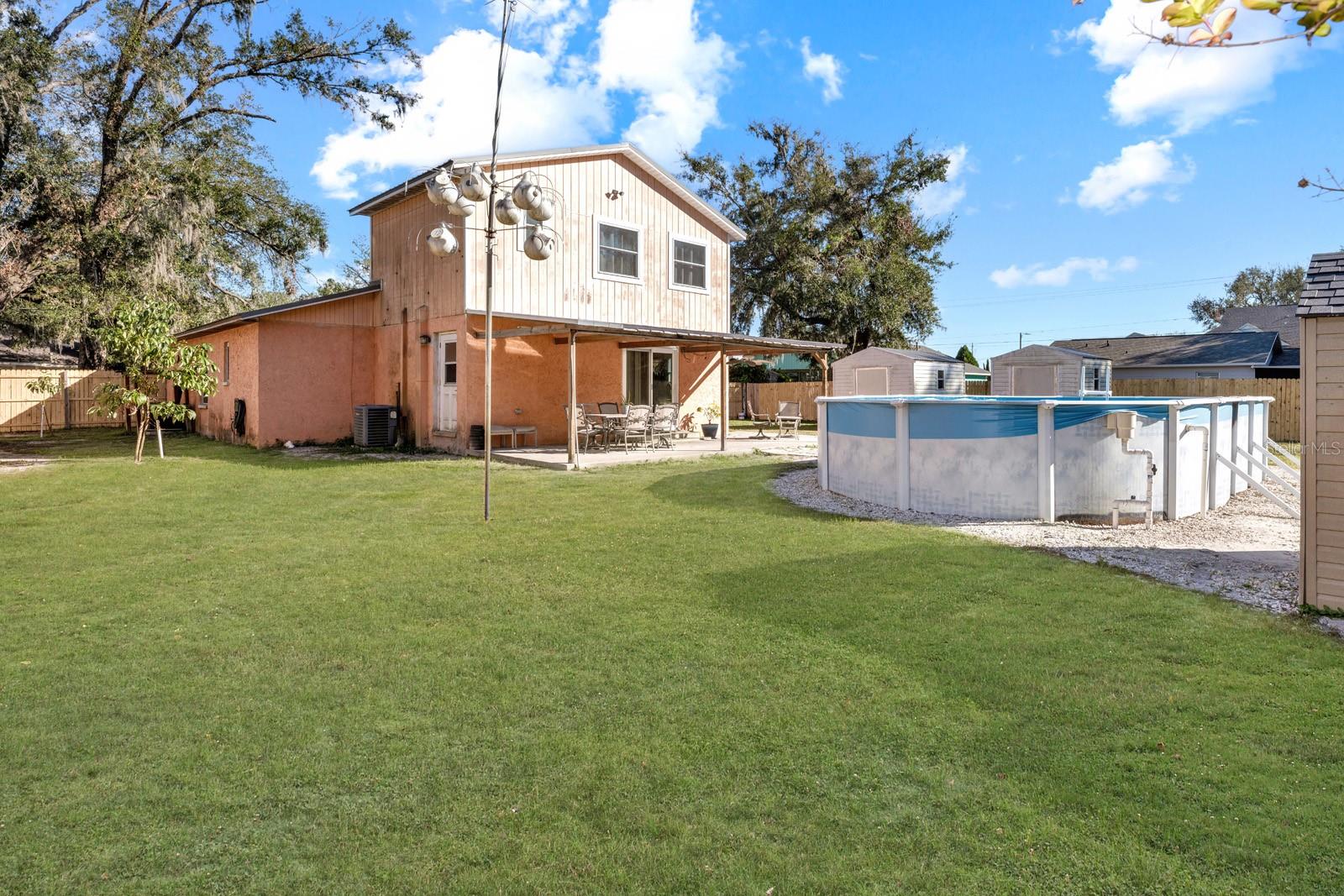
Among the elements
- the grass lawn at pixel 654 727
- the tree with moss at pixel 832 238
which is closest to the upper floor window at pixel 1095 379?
the tree with moss at pixel 832 238

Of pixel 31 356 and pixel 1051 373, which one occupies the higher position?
pixel 31 356

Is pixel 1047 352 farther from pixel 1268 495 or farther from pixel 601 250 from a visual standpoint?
pixel 1268 495

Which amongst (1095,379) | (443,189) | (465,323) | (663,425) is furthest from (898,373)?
(443,189)

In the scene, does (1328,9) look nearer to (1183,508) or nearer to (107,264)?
A: (1183,508)

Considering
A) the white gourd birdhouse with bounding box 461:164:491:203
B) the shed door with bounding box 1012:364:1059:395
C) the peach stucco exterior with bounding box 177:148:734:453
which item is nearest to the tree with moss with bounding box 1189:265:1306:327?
the shed door with bounding box 1012:364:1059:395

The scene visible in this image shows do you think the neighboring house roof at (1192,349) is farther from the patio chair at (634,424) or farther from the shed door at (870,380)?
the patio chair at (634,424)

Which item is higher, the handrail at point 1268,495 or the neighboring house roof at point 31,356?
the neighboring house roof at point 31,356

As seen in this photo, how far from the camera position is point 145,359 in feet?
45.9

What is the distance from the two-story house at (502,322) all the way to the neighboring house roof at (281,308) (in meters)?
0.05

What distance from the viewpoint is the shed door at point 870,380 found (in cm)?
2642

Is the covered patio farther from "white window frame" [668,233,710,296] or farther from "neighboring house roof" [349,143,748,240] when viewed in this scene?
"neighboring house roof" [349,143,748,240]

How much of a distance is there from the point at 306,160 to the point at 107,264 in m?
11.5

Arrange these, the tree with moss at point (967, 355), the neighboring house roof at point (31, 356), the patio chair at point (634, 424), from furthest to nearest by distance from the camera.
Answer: the tree with moss at point (967, 355) < the neighboring house roof at point (31, 356) < the patio chair at point (634, 424)

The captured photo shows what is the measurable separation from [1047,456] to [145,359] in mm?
14567
